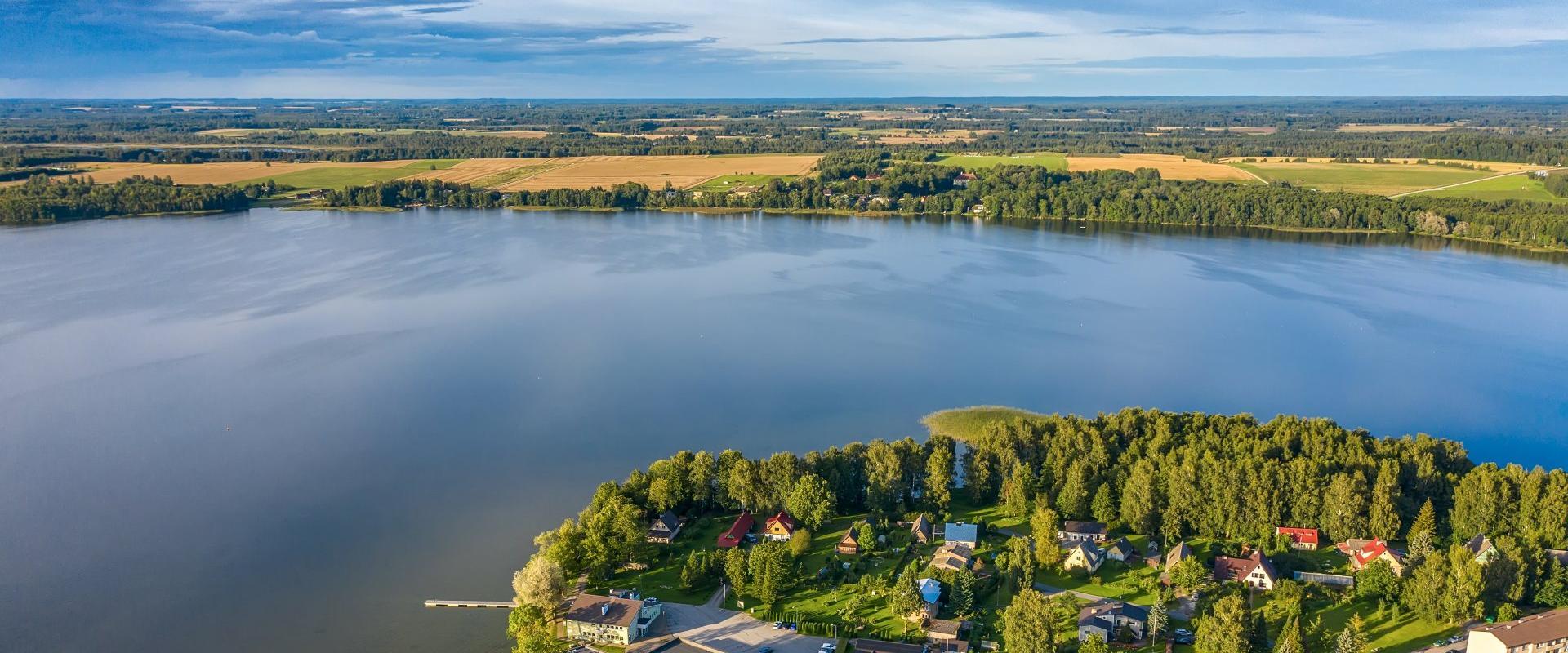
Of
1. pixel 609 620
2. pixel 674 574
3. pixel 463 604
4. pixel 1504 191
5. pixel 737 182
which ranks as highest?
pixel 737 182

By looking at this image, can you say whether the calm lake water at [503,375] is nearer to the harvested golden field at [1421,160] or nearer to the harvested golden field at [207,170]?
the harvested golden field at [207,170]

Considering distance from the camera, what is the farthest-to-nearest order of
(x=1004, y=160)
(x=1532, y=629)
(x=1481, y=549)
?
(x=1004, y=160)
(x=1481, y=549)
(x=1532, y=629)

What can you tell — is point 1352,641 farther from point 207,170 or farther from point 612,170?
point 207,170

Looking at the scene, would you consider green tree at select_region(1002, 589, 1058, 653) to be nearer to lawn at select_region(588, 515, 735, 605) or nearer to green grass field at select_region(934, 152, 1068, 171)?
lawn at select_region(588, 515, 735, 605)

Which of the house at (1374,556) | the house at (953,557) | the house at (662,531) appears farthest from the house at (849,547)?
the house at (1374,556)

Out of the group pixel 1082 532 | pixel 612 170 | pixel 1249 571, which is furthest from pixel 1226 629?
pixel 612 170

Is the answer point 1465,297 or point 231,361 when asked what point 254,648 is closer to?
point 231,361

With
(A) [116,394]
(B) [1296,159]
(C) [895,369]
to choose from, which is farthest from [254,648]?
(B) [1296,159]
